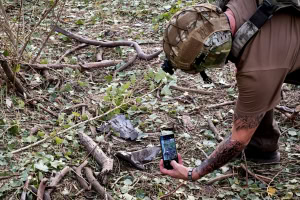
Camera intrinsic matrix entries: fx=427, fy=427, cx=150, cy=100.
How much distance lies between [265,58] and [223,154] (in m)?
0.76

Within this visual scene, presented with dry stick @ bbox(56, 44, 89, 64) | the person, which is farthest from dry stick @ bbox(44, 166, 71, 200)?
dry stick @ bbox(56, 44, 89, 64)

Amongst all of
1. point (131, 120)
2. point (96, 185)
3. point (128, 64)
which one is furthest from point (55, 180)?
point (128, 64)

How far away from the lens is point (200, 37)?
264cm

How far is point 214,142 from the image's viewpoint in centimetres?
398

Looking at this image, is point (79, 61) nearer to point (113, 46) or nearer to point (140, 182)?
point (113, 46)

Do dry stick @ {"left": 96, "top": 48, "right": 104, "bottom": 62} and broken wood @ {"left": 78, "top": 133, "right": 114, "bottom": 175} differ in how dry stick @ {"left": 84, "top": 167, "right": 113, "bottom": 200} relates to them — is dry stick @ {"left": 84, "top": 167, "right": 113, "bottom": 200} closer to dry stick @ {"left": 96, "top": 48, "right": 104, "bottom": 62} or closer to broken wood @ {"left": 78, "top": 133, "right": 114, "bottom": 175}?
broken wood @ {"left": 78, "top": 133, "right": 114, "bottom": 175}

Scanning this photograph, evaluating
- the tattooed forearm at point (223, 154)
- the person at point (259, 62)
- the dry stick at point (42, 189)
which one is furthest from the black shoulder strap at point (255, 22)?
the dry stick at point (42, 189)

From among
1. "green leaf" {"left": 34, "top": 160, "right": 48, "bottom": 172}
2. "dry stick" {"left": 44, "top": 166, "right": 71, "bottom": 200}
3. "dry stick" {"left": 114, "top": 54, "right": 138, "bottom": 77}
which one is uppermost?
"green leaf" {"left": 34, "top": 160, "right": 48, "bottom": 172}

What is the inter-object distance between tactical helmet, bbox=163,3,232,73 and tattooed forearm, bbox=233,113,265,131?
1.28 feet

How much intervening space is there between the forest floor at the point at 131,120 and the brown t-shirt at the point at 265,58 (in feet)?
→ 3.33

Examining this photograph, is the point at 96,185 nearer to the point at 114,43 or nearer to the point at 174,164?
the point at 174,164

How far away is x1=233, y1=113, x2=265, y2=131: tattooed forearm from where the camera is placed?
110 inches

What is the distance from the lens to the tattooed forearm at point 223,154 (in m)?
2.94

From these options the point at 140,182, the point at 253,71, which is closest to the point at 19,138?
the point at 140,182
